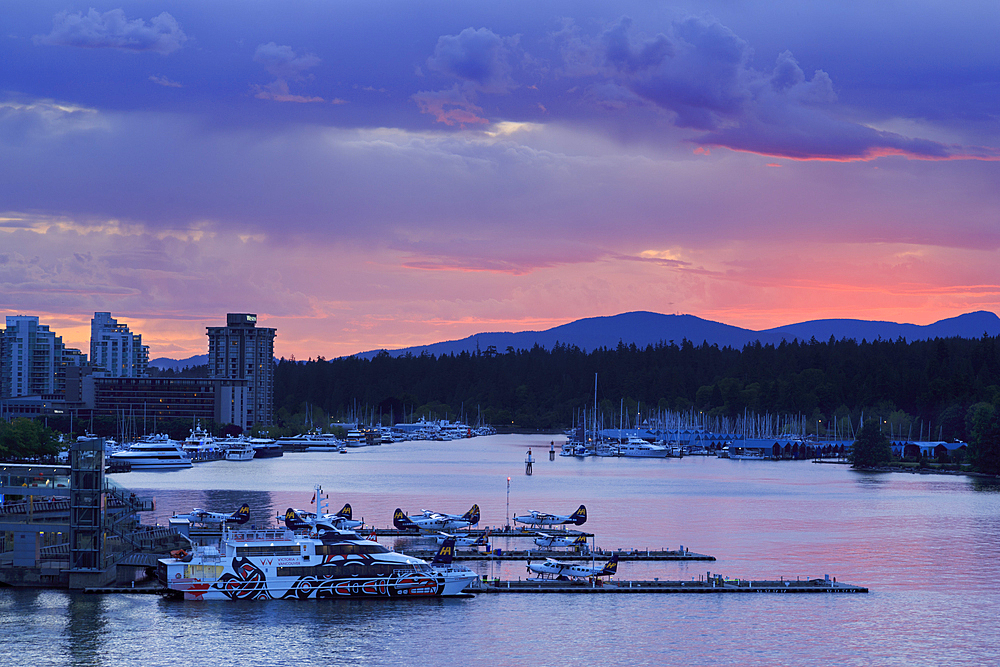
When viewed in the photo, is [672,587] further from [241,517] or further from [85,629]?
[241,517]

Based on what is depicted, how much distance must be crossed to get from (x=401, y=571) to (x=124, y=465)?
360 feet

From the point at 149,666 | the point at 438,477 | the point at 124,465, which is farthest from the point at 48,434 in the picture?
the point at 149,666

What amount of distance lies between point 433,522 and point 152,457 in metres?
91.9

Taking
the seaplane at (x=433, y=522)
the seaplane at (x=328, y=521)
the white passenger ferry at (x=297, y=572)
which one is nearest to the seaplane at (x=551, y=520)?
the seaplane at (x=433, y=522)

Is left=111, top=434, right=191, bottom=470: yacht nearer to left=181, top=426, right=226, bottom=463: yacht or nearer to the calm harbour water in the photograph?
left=181, top=426, right=226, bottom=463: yacht

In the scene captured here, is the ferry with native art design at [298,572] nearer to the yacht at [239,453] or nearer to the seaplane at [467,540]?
the seaplane at [467,540]

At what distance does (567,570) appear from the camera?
59906mm

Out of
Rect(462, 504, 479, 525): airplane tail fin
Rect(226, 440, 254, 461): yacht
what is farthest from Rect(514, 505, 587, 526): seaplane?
Rect(226, 440, 254, 461): yacht

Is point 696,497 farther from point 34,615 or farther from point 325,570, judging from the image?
point 34,615

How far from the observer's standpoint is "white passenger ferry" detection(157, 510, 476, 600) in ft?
169

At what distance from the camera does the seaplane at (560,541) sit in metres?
70.4

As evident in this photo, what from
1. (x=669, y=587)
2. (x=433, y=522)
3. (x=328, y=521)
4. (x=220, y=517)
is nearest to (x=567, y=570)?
(x=669, y=587)

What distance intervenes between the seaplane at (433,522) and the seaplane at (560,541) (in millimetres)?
6327

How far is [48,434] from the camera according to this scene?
470 feet
